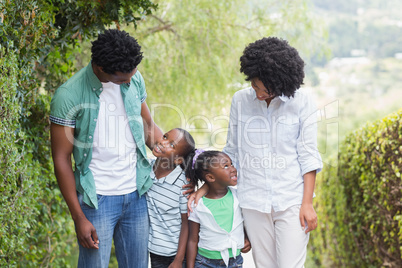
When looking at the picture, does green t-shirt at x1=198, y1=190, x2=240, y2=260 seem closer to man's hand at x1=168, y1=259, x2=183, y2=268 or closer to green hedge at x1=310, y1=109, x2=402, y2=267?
man's hand at x1=168, y1=259, x2=183, y2=268

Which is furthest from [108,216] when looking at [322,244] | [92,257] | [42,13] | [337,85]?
[337,85]

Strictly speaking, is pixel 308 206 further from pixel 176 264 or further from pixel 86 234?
pixel 86 234

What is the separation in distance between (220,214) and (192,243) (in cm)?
21

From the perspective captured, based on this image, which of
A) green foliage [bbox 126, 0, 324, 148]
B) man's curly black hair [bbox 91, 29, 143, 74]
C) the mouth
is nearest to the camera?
man's curly black hair [bbox 91, 29, 143, 74]

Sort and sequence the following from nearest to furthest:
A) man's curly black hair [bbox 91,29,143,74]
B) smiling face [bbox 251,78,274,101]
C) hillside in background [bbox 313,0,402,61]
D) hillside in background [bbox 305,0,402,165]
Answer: man's curly black hair [bbox 91,29,143,74] < smiling face [bbox 251,78,274,101] < hillside in background [bbox 305,0,402,165] < hillside in background [bbox 313,0,402,61]

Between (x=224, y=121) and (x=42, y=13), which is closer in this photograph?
(x=42, y=13)

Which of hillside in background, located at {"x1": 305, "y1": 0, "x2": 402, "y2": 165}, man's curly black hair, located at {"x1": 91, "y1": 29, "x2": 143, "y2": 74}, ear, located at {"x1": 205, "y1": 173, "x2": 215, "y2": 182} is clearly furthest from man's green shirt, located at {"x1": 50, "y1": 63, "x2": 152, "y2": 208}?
hillside in background, located at {"x1": 305, "y1": 0, "x2": 402, "y2": 165}

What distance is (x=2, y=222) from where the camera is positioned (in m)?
2.30

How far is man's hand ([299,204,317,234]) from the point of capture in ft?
6.97

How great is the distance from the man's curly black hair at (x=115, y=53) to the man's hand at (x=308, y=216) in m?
1.07

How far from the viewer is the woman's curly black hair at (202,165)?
7.68ft

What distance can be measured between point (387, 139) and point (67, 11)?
240 cm

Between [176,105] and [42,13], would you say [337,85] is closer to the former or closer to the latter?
[176,105]

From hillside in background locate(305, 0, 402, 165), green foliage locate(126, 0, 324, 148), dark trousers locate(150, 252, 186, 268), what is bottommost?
dark trousers locate(150, 252, 186, 268)
